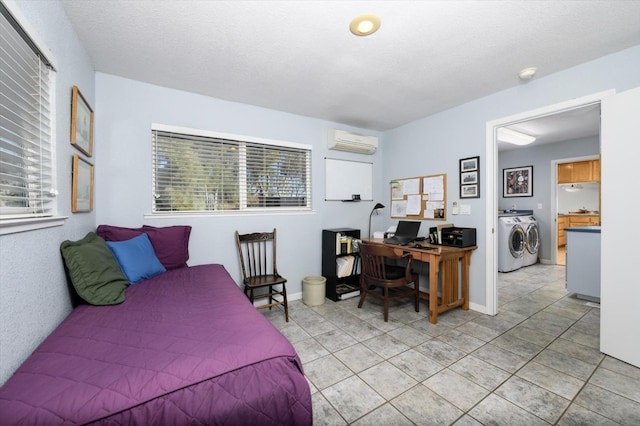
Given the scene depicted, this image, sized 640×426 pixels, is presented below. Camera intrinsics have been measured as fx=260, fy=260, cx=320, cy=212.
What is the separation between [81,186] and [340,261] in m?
2.66

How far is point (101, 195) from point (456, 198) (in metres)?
3.74

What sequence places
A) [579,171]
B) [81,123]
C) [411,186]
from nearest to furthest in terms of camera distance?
[81,123] → [411,186] → [579,171]

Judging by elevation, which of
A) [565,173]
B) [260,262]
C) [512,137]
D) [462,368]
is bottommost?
[462,368]

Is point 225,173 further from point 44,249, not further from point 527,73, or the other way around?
point 527,73

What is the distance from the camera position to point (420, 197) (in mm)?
3598

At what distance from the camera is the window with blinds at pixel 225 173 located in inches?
104

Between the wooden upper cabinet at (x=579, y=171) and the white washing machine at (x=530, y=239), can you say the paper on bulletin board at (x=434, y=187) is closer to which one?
the white washing machine at (x=530, y=239)

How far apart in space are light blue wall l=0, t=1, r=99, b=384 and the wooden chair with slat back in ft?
4.62

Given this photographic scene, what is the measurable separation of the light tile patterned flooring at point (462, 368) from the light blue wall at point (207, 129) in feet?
2.88

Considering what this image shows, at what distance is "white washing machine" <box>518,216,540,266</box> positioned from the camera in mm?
4883

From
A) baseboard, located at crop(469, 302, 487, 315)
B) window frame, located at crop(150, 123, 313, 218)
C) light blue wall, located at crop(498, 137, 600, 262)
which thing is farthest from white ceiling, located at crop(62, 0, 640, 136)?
light blue wall, located at crop(498, 137, 600, 262)

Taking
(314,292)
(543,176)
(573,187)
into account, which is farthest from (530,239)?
(314,292)

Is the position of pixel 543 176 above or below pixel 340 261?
above

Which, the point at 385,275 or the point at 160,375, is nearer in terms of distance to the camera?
the point at 160,375
